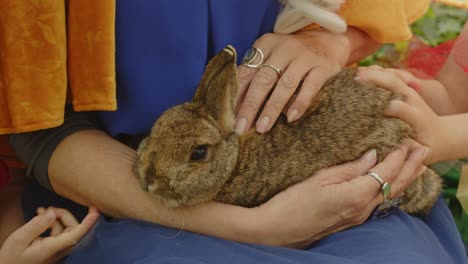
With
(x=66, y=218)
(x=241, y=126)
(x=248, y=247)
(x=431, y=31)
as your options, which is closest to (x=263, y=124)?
(x=241, y=126)

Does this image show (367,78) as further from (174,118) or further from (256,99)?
(174,118)

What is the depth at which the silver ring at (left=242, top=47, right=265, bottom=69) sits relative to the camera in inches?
53.3

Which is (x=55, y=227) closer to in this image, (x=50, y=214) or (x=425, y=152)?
(x=50, y=214)

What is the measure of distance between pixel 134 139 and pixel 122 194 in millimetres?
198

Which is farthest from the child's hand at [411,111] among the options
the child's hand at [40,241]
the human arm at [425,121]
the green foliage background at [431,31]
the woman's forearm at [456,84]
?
the green foliage background at [431,31]

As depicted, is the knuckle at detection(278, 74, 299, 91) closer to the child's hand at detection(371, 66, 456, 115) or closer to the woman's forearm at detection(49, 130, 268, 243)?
the woman's forearm at detection(49, 130, 268, 243)

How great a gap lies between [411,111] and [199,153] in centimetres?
53

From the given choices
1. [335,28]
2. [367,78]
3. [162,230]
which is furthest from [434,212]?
[162,230]

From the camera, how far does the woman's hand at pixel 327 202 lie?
1.24m

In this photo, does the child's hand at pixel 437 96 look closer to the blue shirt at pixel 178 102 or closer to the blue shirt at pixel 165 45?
the blue shirt at pixel 178 102

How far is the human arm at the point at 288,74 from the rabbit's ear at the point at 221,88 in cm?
5

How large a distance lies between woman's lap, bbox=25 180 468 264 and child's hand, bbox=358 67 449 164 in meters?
0.21

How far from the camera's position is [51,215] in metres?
1.30

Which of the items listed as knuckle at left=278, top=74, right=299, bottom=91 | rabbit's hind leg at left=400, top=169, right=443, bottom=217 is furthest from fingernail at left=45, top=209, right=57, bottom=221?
rabbit's hind leg at left=400, top=169, right=443, bottom=217
